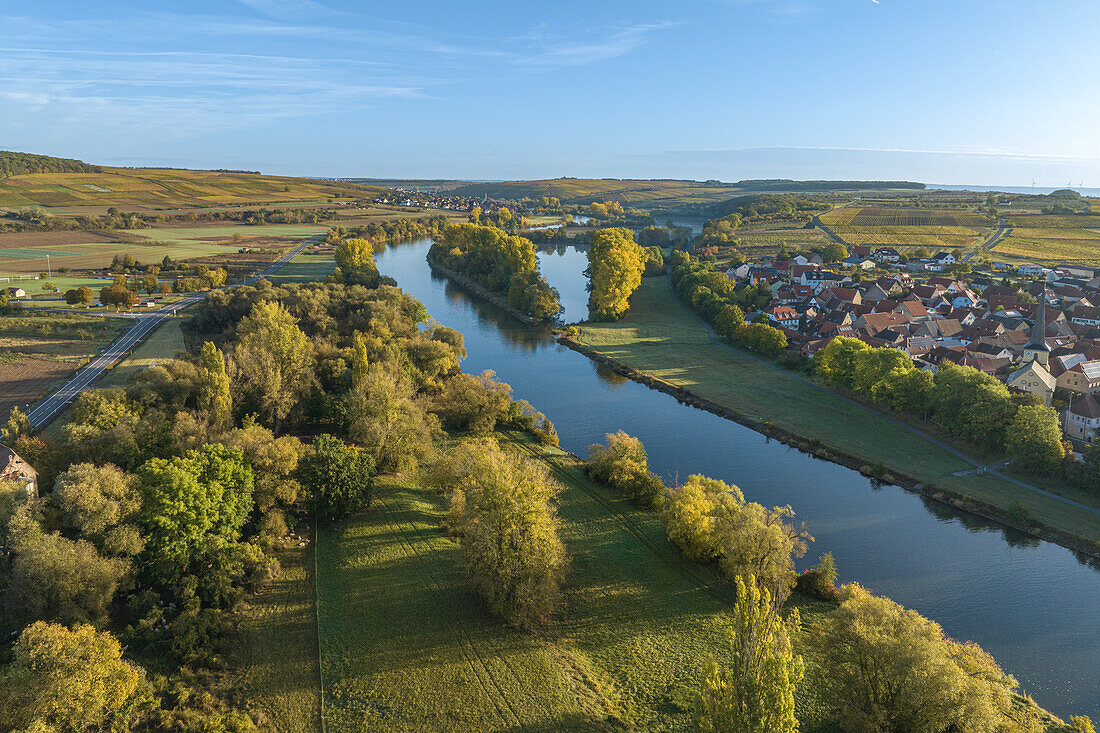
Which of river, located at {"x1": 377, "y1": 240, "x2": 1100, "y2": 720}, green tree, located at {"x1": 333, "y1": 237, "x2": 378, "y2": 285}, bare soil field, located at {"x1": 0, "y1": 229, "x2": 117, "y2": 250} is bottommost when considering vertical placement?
river, located at {"x1": 377, "y1": 240, "x2": 1100, "y2": 720}

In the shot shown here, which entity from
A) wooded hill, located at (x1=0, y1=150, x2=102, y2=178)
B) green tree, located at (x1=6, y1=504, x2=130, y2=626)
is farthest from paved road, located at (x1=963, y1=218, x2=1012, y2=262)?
wooded hill, located at (x1=0, y1=150, x2=102, y2=178)

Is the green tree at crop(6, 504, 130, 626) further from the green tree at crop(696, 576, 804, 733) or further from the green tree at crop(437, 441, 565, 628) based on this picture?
the green tree at crop(696, 576, 804, 733)

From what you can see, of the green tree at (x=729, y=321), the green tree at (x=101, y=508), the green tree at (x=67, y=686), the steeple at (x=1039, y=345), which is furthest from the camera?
the green tree at (x=729, y=321)

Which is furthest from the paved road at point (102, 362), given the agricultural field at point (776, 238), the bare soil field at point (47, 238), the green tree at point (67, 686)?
the agricultural field at point (776, 238)

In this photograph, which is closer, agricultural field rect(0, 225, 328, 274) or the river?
the river

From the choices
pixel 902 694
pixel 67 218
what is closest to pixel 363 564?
pixel 902 694

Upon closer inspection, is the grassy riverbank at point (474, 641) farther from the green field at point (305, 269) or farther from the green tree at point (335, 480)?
the green field at point (305, 269)

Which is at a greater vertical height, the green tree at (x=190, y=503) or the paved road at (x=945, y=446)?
the green tree at (x=190, y=503)
